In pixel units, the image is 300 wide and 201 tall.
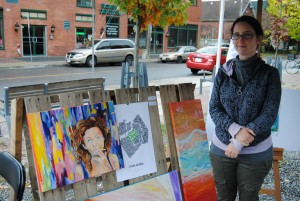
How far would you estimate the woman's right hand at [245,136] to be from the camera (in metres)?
2.10

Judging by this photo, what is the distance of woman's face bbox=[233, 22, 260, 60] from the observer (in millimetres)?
2178

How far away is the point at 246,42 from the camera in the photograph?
2.18 meters

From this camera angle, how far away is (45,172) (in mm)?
2170

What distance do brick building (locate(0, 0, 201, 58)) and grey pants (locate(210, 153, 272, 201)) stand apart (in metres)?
16.4

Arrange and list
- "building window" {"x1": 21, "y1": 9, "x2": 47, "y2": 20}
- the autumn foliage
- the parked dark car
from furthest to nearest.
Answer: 1. "building window" {"x1": 21, "y1": 9, "x2": 47, "y2": 20}
2. the parked dark car
3. the autumn foliage

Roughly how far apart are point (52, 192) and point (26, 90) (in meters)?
2.93

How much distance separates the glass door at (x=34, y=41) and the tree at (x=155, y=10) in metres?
17.9

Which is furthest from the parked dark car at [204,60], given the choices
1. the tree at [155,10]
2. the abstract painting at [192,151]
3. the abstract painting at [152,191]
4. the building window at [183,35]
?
the building window at [183,35]

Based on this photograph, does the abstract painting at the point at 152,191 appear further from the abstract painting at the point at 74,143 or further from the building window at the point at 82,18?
the building window at the point at 82,18

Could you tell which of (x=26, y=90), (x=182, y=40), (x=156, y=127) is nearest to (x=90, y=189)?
(x=156, y=127)

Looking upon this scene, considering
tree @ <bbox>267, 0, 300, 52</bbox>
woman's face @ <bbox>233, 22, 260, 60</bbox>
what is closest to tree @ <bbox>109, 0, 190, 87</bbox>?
woman's face @ <bbox>233, 22, 260, 60</bbox>

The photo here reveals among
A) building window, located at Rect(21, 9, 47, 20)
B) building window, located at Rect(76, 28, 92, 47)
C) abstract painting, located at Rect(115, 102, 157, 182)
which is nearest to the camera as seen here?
abstract painting, located at Rect(115, 102, 157, 182)

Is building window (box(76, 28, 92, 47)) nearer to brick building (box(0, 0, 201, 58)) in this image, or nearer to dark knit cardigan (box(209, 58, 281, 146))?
brick building (box(0, 0, 201, 58))

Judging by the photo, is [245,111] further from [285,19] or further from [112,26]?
[112,26]
